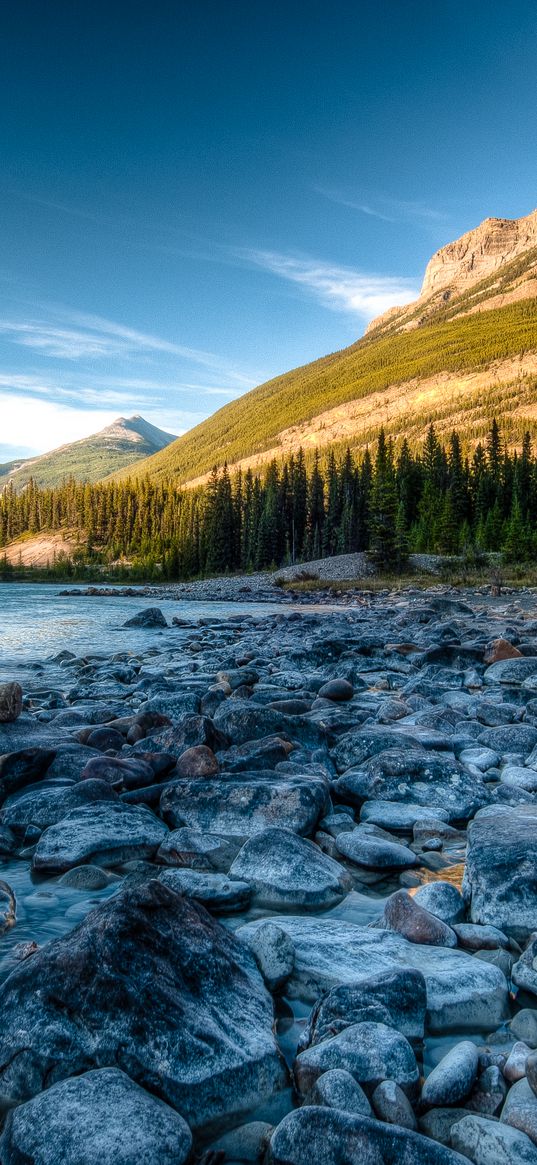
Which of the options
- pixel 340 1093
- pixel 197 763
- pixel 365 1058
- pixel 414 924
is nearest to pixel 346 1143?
pixel 340 1093

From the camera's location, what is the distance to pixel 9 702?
6.97 m

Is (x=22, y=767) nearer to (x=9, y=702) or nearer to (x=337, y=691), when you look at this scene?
(x=9, y=702)

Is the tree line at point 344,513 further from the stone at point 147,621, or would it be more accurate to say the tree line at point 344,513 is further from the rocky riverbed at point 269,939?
the rocky riverbed at point 269,939

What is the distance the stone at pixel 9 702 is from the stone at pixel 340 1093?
18.7 ft

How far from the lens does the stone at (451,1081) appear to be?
2.09 m

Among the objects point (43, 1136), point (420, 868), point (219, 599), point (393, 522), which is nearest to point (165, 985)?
point (43, 1136)

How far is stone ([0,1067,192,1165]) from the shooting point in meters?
1.79

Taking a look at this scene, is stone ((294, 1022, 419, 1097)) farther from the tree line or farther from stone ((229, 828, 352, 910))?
the tree line

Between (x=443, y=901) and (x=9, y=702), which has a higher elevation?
(x=9, y=702)

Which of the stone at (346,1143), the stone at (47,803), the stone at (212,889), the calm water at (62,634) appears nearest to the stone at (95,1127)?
the stone at (346,1143)

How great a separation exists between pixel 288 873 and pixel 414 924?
32.5 inches

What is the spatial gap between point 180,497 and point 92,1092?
115m

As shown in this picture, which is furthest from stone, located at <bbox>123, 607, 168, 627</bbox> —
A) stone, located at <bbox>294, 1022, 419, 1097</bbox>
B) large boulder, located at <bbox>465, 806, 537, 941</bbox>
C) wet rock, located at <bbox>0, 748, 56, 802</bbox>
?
stone, located at <bbox>294, 1022, 419, 1097</bbox>

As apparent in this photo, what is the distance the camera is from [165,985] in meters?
2.41
